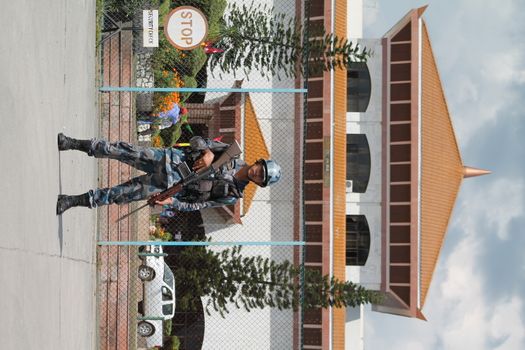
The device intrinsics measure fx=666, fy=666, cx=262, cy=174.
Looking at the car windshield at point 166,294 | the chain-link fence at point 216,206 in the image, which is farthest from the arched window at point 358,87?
the car windshield at point 166,294

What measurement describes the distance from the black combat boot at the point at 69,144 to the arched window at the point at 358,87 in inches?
468

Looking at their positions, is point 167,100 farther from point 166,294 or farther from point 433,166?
point 433,166

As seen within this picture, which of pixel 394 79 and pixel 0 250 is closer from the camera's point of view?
pixel 0 250

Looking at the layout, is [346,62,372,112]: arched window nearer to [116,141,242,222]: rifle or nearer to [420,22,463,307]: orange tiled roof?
[420,22,463,307]: orange tiled roof

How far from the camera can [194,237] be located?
18.0m

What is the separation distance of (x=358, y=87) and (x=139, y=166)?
37.7 ft

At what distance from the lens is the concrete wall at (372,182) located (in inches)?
739

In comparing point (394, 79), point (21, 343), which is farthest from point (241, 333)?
point (21, 343)

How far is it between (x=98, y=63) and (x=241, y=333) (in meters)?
8.74

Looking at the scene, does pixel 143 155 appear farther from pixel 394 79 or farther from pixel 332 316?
pixel 394 79

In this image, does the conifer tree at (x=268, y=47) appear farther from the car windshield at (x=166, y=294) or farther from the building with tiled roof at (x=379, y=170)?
the car windshield at (x=166, y=294)

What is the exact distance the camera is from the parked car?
14.5 m

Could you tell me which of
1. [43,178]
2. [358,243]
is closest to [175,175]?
[43,178]

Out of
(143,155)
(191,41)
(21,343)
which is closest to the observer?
(21,343)
